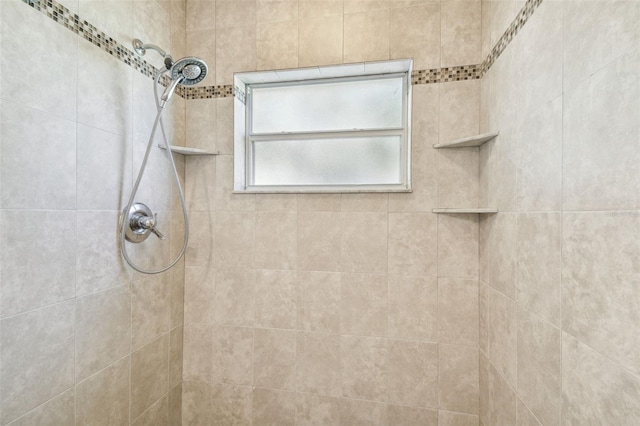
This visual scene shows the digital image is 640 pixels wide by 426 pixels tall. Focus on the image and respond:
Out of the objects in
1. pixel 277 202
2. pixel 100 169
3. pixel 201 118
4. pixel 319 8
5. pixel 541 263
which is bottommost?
pixel 541 263

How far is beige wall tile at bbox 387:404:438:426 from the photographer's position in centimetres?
152

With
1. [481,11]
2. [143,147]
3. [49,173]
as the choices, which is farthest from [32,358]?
[481,11]

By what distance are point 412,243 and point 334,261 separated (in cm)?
42

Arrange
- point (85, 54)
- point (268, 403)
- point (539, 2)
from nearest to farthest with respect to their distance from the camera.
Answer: point (539, 2) → point (85, 54) → point (268, 403)

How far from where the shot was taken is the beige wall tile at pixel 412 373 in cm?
153

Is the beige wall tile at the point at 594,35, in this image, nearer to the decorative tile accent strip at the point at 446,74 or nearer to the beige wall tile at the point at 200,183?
the decorative tile accent strip at the point at 446,74

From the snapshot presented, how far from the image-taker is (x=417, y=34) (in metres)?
1.53

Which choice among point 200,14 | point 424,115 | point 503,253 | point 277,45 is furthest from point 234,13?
point 503,253

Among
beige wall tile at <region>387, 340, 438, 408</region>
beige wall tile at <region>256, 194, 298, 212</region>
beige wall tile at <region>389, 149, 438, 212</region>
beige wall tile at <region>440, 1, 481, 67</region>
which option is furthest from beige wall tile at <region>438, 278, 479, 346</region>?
beige wall tile at <region>440, 1, 481, 67</region>

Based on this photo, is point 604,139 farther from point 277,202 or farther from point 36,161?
point 36,161

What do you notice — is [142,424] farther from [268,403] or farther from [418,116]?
[418,116]

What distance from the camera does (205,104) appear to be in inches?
69.4

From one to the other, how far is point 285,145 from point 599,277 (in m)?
1.55

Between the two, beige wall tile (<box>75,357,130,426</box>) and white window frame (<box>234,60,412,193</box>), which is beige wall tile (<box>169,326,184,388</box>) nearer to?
beige wall tile (<box>75,357,130,426</box>)
